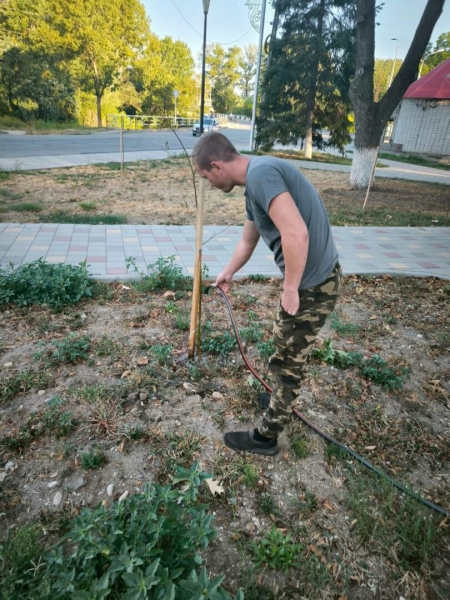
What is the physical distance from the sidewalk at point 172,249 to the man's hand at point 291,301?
2.77 metres

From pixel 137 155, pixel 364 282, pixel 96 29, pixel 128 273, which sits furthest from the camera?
pixel 96 29

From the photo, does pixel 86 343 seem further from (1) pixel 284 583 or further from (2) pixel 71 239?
(2) pixel 71 239

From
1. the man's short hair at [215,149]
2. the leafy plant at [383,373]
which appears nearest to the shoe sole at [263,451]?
the leafy plant at [383,373]

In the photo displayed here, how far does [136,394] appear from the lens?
275 cm

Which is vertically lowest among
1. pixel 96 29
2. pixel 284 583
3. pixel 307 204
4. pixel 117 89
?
pixel 284 583

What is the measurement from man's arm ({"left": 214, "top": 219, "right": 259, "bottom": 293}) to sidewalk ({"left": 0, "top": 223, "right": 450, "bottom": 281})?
1958 mm

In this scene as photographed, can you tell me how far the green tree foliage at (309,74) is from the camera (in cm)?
1620

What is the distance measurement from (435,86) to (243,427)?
2677 cm

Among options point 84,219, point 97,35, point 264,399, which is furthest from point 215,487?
point 97,35

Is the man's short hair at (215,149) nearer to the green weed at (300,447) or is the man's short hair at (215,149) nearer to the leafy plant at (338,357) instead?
the green weed at (300,447)

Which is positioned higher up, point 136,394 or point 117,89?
point 117,89

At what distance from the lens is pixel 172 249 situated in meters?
5.55

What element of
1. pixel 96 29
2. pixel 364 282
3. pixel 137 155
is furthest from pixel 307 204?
pixel 96 29

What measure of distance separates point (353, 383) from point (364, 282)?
2.28 m
